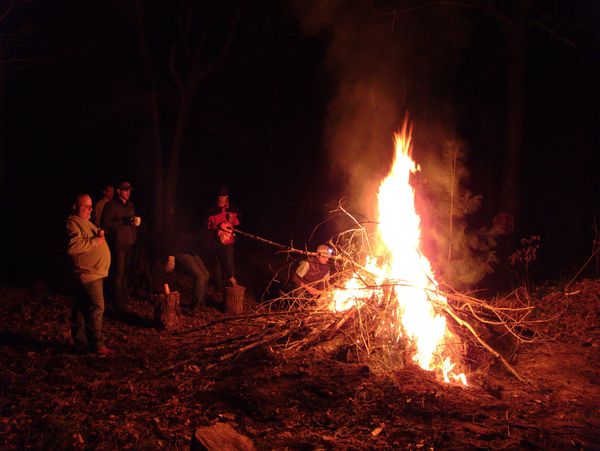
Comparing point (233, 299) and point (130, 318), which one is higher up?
point (233, 299)

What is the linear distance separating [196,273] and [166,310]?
2.89ft

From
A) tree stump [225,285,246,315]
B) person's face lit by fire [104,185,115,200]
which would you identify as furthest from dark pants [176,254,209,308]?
person's face lit by fire [104,185,115,200]

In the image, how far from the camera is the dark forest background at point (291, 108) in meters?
10.3

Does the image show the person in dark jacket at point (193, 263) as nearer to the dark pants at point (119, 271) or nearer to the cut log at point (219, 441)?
the dark pants at point (119, 271)

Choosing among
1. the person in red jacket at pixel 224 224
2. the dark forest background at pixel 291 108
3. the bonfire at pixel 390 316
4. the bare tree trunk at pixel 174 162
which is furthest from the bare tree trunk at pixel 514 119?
the bare tree trunk at pixel 174 162

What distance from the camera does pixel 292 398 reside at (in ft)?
16.4

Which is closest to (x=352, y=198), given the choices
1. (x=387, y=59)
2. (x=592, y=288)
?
(x=387, y=59)

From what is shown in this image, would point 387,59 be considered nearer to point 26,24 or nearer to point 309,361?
point 309,361

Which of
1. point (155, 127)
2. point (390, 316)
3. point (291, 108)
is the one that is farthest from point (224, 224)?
point (291, 108)

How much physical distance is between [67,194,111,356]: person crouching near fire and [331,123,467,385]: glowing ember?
9.15 feet

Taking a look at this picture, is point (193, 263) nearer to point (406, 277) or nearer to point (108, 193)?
point (108, 193)

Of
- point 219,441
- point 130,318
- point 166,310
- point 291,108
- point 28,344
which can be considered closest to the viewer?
point 219,441

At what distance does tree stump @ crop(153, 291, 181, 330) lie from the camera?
302 inches

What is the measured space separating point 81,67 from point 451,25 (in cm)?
1019
